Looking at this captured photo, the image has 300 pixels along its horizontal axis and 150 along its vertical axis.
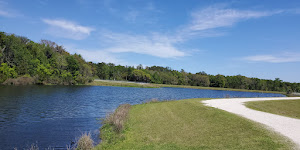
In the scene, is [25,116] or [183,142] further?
[25,116]

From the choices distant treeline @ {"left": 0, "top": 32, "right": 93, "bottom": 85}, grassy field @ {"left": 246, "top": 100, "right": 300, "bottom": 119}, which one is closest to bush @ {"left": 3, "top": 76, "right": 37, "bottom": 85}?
distant treeline @ {"left": 0, "top": 32, "right": 93, "bottom": 85}

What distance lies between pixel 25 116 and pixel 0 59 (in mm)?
64554

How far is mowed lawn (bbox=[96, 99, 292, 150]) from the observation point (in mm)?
11109

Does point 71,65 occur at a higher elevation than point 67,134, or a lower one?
higher

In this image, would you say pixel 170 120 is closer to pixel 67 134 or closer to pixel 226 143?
pixel 226 143

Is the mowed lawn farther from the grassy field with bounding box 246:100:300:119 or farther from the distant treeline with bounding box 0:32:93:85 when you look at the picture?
the distant treeline with bounding box 0:32:93:85

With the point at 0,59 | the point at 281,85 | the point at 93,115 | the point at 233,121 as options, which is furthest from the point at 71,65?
the point at 281,85

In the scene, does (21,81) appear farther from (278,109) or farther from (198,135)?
(278,109)

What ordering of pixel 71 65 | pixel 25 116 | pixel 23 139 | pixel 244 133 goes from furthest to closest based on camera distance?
pixel 71 65 → pixel 25 116 → pixel 23 139 → pixel 244 133

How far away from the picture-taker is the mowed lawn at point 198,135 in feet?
36.4

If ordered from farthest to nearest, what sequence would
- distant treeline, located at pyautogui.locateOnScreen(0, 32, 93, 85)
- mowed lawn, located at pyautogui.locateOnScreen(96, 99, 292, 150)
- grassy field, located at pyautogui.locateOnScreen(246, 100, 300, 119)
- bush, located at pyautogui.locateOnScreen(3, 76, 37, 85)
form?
1. distant treeline, located at pyautogui.locateOnScreen(0, 32, 93, 85)
2. bush, located at pyautogui.locateOnScreen(3, 76, 37, 85)
3. grassy field, located at pyautogui.locateOnScreen(246, 100, 300, 119)
4. mowed lawn, located at pyautogui.locateOnScreen(96, 99, 292, 150)

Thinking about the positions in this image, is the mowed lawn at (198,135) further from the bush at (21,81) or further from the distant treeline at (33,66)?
the distant treeline at (33,66)

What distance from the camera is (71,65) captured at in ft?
296

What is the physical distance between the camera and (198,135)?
13148mm
